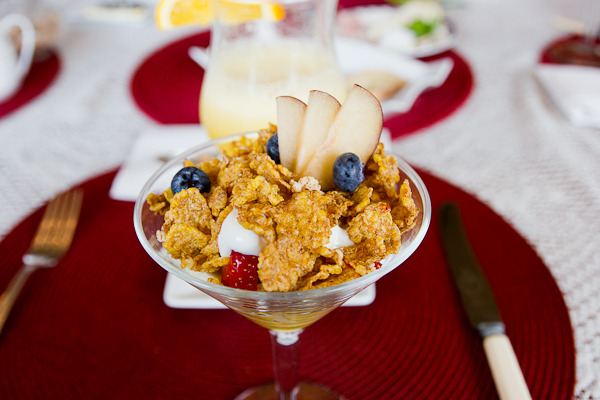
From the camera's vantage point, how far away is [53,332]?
0.79 metres

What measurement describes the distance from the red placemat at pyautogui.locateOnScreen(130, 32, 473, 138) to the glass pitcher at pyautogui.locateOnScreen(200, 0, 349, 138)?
0.26 meters

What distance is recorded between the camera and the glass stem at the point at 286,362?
71 cm

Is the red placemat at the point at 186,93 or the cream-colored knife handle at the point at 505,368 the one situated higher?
the cream-colored knife handle at the point at 505,368

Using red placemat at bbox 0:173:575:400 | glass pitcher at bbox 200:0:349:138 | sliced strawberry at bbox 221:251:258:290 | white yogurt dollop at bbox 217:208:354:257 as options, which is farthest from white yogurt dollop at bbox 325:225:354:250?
glass pitcher at bbox 200:0:349:138

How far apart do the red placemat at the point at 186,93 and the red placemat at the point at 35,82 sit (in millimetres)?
341

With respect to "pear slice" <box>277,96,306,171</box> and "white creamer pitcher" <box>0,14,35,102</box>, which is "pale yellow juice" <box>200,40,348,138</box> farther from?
"white creamer pitcher" <box>0,14,35,102</box>

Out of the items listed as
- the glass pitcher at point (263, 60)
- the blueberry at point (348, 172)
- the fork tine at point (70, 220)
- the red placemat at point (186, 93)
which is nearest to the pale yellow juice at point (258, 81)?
the glass pitcher at point (263, 60)

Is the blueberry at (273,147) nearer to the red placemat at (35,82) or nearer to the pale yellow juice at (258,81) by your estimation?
the pale yellow juice at (258,81)

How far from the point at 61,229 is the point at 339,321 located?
629mm

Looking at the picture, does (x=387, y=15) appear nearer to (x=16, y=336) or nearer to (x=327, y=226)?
(x=327, y=226)

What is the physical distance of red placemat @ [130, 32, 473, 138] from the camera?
1.33 meters

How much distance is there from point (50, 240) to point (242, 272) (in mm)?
594

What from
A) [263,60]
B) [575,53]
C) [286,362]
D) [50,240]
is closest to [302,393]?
[286,362]

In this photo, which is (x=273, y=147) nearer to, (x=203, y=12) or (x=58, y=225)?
(x=58, y=225)
